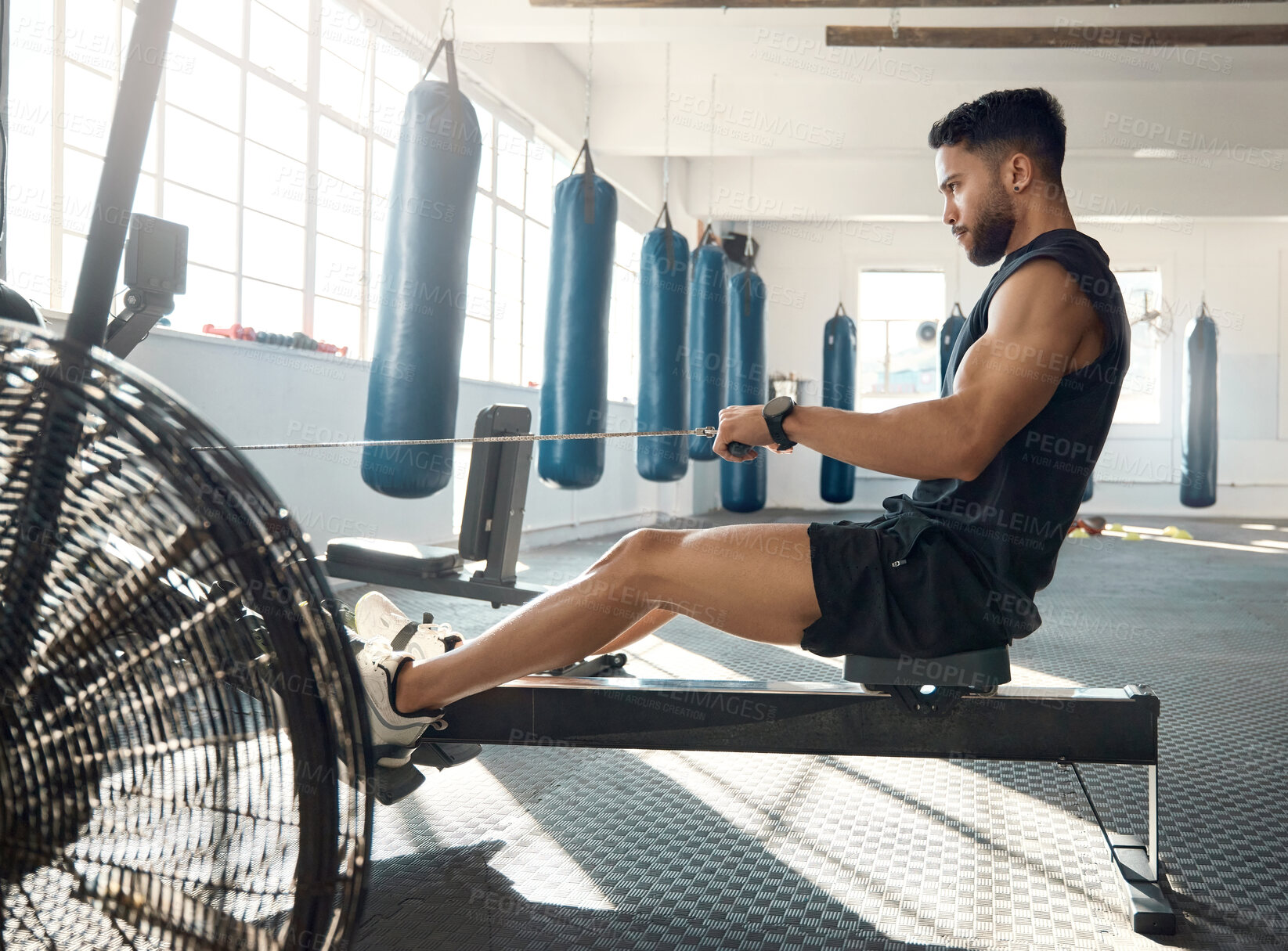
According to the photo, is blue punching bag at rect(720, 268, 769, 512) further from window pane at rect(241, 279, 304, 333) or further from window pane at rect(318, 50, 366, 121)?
window pane at rect(241, 279, 304, 333)

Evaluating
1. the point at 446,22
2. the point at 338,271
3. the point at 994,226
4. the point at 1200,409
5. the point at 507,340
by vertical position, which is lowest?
the point at 994,226

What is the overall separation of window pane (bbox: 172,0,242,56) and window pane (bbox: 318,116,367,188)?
57 cm

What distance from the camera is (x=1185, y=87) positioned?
6.46 m

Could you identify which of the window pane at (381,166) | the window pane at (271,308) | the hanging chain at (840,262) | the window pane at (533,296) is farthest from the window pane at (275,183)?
the hanging chain at (840,262)

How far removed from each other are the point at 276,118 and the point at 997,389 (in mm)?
4066

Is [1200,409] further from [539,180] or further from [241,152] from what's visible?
[241,152]

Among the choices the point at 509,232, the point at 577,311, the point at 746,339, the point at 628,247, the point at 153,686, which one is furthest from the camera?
the point at 628,247

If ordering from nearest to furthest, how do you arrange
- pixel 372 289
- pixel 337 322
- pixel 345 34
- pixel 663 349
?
pixel 345 34, pixel 337 322, pixel 372 289, pixel 663 349

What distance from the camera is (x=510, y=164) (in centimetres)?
678

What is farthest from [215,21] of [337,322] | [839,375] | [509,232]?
[839,375]

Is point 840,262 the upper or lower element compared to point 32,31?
upper

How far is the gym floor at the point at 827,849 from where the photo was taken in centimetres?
160

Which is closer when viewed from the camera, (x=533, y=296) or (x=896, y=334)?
(x=533, y=296)

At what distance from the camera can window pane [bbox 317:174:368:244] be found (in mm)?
4914
